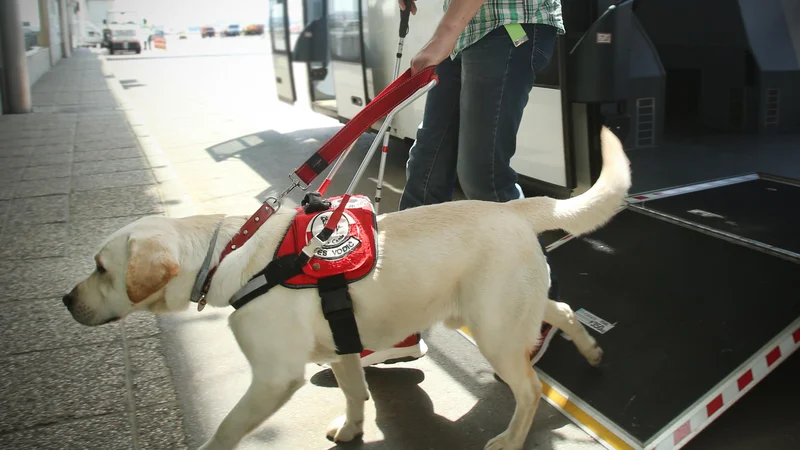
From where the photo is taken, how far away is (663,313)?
3328mm

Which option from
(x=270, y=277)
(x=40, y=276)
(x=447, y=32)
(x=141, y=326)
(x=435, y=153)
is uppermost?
(x=447, y=32)

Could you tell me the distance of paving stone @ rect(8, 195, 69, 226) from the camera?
5562 millimetres

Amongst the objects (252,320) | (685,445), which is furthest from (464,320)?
(685,445)

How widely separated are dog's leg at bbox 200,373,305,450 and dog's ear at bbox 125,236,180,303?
0.44 m

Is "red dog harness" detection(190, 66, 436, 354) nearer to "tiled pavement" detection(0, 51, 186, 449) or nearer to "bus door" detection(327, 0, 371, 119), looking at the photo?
"tiled pavement" detection(0, 51, 186, 449)

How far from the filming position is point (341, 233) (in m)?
2.30

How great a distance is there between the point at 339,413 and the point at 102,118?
10421 mm

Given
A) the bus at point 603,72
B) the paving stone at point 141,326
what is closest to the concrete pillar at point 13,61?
the bus at point 603,72

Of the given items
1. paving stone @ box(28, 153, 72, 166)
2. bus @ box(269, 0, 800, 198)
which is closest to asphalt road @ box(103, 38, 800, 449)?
bus @ box(269, 0, 800, 198)

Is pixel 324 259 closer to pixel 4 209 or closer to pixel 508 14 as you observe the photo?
pixel 508 14

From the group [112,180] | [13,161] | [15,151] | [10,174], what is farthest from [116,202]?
[15,151]

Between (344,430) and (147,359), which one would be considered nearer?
(344,430)

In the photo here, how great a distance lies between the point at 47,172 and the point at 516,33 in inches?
251

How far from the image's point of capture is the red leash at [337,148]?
7.54 feet
